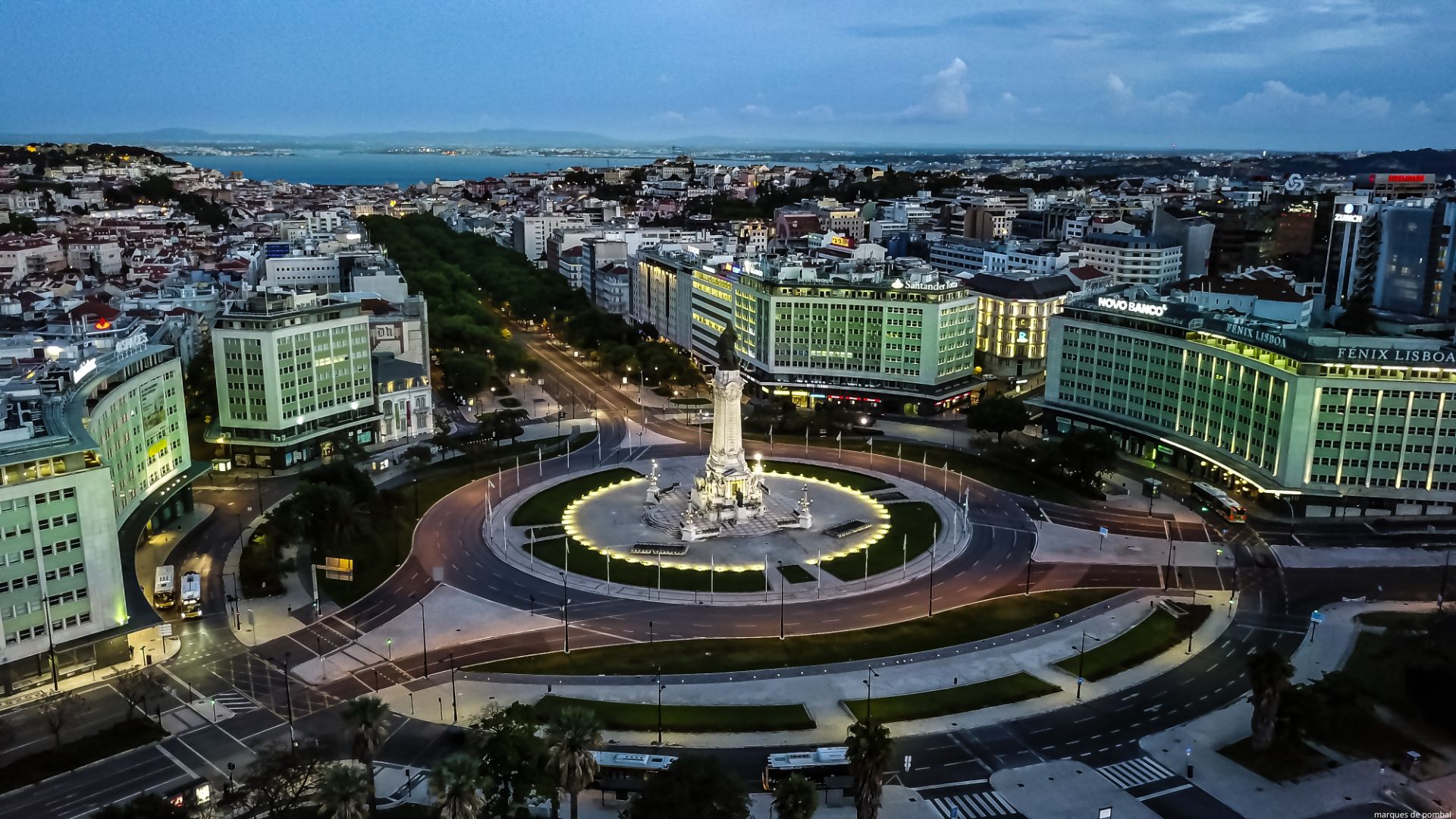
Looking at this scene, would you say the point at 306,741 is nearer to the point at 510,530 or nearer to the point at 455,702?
the point at 455,702

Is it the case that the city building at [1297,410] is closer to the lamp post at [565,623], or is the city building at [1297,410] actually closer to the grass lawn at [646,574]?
the grass lawn at [646,574]

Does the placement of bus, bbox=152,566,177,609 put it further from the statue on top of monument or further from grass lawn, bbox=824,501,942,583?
the statue on top of monument

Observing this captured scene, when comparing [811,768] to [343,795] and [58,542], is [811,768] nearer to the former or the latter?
[343,795]

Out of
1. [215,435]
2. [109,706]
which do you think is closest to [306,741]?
[109,706]

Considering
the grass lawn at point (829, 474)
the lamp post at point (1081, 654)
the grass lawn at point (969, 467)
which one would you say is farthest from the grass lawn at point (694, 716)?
the grass lawn at point (969, 467)

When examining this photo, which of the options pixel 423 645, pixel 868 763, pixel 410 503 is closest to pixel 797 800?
pixel 868 763
